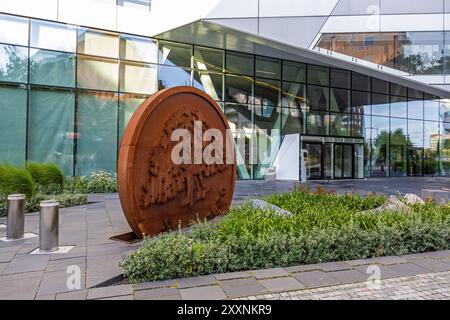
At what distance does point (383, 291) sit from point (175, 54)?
17.5 metres

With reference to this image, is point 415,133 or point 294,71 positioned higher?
point 294,71

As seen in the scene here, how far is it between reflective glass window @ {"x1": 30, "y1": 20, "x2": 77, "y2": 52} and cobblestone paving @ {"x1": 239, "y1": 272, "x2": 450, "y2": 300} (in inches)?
653

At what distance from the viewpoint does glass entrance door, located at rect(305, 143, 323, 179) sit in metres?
23.3

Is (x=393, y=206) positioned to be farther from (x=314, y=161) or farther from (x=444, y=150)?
(x=444, y=150)

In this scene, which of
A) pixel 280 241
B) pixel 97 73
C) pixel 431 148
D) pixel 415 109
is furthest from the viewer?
pixel 431 148

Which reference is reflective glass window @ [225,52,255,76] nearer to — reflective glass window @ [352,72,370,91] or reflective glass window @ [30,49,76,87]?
reflective glass window @ [352,72,370,91]

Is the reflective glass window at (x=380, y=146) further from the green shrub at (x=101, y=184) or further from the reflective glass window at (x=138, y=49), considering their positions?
the green shrub at (x=101, y=184)

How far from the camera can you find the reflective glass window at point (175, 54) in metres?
18.7

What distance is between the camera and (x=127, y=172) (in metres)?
6.00

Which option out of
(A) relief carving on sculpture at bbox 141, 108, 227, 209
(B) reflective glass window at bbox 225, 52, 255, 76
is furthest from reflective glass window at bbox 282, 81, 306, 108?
(A) relief carving on sculpture at bbox 141, 108, 227, 209

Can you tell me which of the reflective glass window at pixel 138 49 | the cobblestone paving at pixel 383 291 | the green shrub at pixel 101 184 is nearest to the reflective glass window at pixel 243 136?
the reflective glass window at pixel 138 49

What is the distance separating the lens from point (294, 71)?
914 inches

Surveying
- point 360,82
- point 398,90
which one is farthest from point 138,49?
point 398,90
